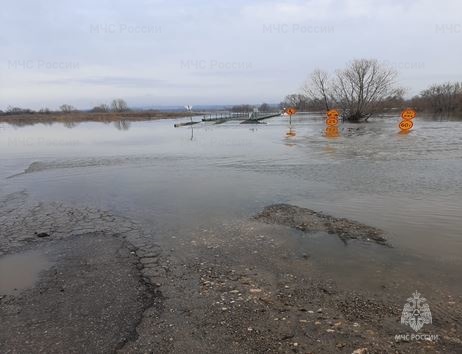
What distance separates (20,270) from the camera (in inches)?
246

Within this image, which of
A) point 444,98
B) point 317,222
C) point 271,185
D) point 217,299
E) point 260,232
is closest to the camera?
point 217,299

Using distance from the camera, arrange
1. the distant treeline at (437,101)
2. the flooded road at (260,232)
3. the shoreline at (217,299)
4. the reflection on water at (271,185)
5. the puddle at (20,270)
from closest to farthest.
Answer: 1. the shoreline at (217,299)
2. the flooded road at (260,232)
3. the puddle at (20,270)
4. the reflection on water at (271,185)
5. the distant treeline at (437,101)

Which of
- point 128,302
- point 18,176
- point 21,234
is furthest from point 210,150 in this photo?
point 128,302

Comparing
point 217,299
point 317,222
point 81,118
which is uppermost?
point 217,299

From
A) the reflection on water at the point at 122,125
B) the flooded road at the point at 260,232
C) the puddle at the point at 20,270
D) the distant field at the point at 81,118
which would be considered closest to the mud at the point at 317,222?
the flooded road at the point at 260,232

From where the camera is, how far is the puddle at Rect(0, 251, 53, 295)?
5695 mm

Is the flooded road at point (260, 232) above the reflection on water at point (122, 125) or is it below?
above

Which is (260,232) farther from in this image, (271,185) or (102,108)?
(102,108)

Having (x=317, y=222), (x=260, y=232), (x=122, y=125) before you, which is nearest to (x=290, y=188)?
(x=317, y=222)

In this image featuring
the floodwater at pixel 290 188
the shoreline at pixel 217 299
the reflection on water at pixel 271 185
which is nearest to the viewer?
the shoreline at pixel 217 299

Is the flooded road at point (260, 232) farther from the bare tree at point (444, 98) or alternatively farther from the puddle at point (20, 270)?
the bare tree at point (444, 98)

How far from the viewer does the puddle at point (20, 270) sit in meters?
5.70

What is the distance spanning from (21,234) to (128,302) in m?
4.09

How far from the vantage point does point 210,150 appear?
77.0 feet
